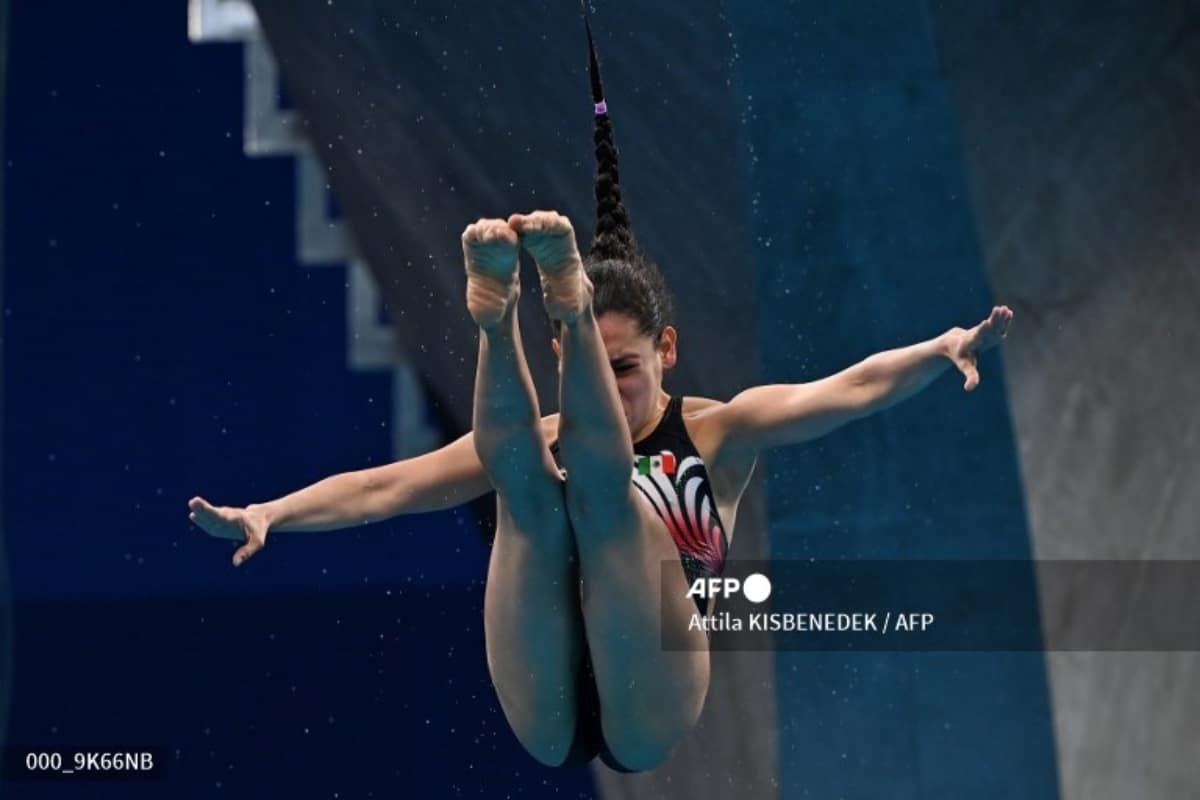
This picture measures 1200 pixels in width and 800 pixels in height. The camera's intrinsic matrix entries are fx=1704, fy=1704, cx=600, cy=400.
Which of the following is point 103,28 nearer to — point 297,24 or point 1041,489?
point 297,24

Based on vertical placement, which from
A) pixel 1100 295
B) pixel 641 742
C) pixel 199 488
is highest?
pixel 1100 295

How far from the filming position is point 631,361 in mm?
2656

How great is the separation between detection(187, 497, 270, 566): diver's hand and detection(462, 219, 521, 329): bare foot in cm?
47

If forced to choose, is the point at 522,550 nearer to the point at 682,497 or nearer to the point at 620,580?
the point at 620,580

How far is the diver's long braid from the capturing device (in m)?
2.78

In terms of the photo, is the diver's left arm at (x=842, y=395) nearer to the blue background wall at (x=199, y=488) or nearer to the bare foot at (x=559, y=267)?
the bare foot at (x=559, y=267)

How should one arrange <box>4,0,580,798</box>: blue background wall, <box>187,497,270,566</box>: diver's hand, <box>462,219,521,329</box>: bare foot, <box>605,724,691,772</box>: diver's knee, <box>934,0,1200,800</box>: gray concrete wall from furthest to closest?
<box>934,0,1200,800</box>: gray concrete wall < <box>4,0,580,798</box>: blue background wall < <box>605,724,691,772</box>: diver's knee < <box>187,497,270,566</box>: diver's hand < <box>462,219,521,329</box>: bare foot

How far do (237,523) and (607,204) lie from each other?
2.74 ft

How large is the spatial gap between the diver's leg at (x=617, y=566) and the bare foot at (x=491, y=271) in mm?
51

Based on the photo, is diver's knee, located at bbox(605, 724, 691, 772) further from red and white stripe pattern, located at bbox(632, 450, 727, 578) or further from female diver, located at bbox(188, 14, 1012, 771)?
red and white stripe pattern, located at bbox(632, 450, 727, 578)

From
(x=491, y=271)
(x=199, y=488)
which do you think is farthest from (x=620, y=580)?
(x=199, y=488)

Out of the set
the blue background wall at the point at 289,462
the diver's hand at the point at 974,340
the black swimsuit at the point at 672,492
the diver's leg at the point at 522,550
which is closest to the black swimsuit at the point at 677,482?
the black swimsuit at the point at 672,492

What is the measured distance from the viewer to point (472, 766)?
349cm

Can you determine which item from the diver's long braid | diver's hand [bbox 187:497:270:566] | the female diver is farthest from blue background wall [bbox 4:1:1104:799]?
diver's hand [bbox 187:497:270:566]
